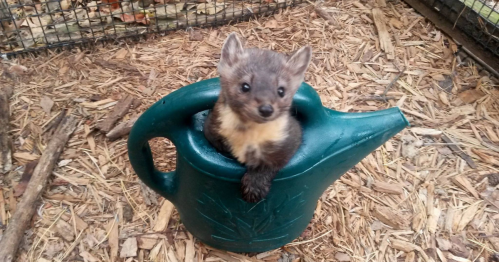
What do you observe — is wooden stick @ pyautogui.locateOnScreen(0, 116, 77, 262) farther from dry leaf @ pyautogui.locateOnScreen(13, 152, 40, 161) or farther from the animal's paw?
the animal's paw

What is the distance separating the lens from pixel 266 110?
5.20ft

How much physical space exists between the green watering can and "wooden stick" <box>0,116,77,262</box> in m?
0.83

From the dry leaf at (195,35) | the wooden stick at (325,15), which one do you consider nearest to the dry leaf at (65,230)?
the dry leaf at (195,35)

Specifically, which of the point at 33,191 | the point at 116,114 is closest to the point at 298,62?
the point at 116,114

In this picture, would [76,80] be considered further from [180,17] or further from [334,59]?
[334,59]

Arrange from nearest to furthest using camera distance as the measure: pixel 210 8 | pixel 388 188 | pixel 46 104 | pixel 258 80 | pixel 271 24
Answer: pixel 258 80
pixel 388 188
pixel 46 104
pixel 271 24
pixel 210 8

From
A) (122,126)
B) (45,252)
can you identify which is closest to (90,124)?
(122,126)

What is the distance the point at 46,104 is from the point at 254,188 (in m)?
1.95

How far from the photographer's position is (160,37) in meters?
3.63

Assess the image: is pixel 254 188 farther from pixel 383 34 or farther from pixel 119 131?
pixel 383 34

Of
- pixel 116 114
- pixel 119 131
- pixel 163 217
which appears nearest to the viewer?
pixel 163 217

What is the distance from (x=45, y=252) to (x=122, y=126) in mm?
867

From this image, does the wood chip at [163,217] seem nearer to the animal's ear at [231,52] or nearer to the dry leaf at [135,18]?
the animal's ear at [231,52]

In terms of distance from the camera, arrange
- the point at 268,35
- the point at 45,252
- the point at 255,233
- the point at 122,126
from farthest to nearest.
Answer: the point at 268,35 → the point at 122,126 → the point at 45,252 → the point at 255,233
